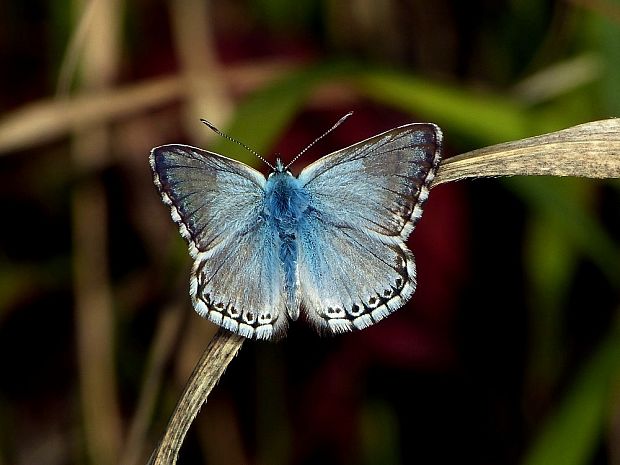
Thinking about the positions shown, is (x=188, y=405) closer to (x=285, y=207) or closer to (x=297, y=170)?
(x=285, y=207)

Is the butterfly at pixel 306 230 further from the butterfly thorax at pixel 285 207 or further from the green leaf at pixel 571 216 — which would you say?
the green leaf at pixel 571 216

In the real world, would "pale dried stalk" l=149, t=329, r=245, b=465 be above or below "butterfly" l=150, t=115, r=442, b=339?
below

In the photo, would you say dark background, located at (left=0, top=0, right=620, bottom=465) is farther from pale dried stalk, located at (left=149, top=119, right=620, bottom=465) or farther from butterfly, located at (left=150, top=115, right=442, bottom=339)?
pale dried stalk, located at (left=149, top=119, right=620, bottom=465)

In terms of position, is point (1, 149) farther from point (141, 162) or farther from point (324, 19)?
point (324, 19)

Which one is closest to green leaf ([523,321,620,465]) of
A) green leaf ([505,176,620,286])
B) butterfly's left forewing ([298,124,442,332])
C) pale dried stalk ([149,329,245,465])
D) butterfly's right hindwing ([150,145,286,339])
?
green leaf ([505,176,620,286])

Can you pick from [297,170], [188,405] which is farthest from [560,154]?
[297,170]

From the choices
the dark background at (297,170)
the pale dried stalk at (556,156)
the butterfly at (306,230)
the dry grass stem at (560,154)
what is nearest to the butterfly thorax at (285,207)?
the butterfly at (306,230)
